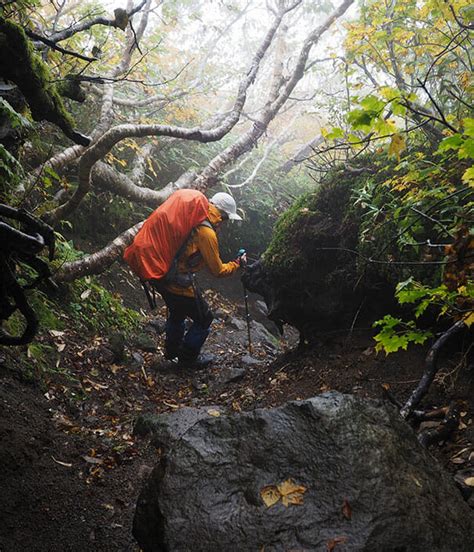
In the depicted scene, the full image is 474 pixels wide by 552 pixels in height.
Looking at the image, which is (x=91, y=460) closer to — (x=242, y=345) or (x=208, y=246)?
(x=208, y=246)

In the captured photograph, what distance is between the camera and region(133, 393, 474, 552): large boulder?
1.89 m

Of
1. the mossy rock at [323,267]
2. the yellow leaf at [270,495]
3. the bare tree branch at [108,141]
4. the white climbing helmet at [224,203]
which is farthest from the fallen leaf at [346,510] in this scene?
the bare tree branch at [108,141]

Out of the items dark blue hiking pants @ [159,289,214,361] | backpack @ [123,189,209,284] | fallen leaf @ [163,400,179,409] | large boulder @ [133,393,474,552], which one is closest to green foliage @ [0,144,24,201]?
backpack @ [123,189,209,284]

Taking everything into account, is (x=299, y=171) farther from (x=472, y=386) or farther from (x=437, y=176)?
(x=472, y=386)

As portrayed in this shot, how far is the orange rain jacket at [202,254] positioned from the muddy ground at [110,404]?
1.43 metres

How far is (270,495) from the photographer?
2.13m

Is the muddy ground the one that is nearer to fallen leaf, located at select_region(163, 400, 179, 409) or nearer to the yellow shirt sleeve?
fallen leaf, located at select_region(163, 400, 179, 409)

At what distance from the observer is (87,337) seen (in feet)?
19.4

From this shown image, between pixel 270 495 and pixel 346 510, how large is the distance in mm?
426

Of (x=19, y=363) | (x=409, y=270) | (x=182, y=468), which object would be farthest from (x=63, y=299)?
(x=409, y=270)

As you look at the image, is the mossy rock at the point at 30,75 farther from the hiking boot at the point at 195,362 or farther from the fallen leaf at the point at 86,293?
the hiking boot at the point at 195,362

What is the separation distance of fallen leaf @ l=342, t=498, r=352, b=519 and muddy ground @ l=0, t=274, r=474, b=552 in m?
1.11

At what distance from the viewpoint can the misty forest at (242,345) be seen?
2.09 meters

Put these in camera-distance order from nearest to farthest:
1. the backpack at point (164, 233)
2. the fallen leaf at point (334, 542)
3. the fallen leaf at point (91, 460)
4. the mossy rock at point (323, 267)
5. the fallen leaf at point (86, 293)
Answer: the fallen leaf at point (334, 542) → the fallen leaf at point (91, 460) → the mossy rock at point (323, 267) → the backpack at point (164, 233) → the fallen leaf at point (86, 293)
